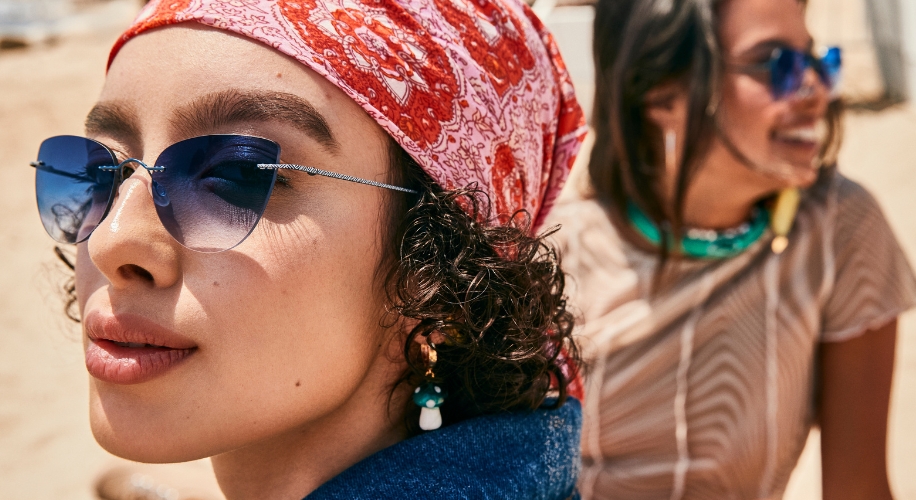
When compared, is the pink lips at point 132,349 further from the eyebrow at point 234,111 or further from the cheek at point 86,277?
the eyebrow at point 234,111

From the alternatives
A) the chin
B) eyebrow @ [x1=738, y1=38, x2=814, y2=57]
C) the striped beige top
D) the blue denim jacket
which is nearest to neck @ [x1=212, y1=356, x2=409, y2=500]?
the blue denim jacket

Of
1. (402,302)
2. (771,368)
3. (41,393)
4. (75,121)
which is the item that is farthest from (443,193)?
(75,121)

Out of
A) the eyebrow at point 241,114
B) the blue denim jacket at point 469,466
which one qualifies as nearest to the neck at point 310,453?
the blue denim jacket at point 469,466

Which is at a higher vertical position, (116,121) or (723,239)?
(116,121)

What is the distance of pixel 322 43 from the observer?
1271mm

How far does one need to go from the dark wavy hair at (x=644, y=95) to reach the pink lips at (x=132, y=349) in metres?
2.01

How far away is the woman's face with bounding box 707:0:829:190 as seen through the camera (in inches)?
103

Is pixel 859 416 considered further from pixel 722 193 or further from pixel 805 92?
pixel 805 92

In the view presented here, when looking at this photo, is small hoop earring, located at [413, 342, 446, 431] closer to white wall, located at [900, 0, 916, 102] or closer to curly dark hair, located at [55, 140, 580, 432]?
curly dark hair, located at [55, 140, 580, 432]

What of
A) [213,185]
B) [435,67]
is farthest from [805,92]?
[213,185]

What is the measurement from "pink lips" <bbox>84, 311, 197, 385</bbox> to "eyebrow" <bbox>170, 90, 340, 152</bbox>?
0.31m

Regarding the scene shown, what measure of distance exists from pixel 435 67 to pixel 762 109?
5.50 ft

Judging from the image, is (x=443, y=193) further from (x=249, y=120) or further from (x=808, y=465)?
(x=808, y=465)

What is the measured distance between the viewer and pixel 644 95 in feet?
9.32
